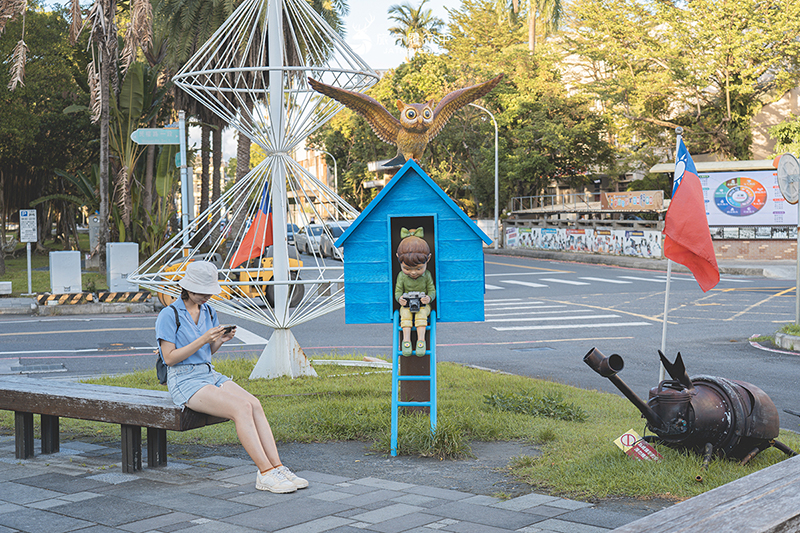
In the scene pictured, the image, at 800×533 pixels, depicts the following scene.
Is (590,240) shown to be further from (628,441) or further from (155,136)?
(628,441)

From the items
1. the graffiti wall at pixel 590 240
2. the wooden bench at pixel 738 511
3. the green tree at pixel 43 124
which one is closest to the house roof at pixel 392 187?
the wooden bench at pixel 738 511

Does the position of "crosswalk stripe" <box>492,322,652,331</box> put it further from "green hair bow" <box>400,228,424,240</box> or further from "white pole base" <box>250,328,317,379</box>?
"green hair bow" <box>400,228,424,240</box>

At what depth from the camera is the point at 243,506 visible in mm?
4586

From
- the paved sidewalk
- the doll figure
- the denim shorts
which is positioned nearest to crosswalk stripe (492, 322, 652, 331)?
the doll figure

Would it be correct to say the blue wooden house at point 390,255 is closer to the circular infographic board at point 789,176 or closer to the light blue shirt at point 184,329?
the light blue shirt at point 184,329

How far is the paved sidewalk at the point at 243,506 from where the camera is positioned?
13.8ft

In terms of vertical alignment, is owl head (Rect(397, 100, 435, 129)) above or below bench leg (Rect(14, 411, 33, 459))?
above

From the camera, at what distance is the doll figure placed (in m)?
6.36

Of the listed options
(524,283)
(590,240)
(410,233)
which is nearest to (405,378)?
(410,233)

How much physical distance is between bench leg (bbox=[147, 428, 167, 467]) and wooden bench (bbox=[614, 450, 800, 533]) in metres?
3.69

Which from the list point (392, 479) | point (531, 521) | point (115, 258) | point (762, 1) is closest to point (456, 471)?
point (392, 479)

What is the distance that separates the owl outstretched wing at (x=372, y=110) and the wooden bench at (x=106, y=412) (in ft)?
12.5

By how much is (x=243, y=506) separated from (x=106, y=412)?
137cm

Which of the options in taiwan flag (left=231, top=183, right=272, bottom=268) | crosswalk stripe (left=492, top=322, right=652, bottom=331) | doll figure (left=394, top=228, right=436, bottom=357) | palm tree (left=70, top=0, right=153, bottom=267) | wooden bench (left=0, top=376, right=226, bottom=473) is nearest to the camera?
wooden bench (left=0, top=376, right=226, bottom=473)
